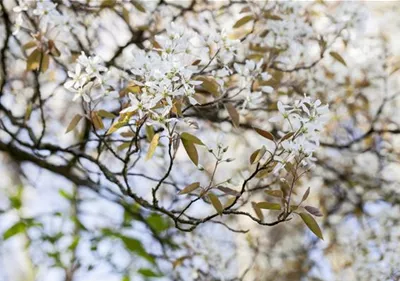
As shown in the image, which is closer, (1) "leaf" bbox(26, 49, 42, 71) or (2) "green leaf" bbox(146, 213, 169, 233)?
(1) "leaf" bbox(26, 49, 42, 71)

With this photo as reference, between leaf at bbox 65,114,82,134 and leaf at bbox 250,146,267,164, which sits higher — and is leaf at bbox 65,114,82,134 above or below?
below

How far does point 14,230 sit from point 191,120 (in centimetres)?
119

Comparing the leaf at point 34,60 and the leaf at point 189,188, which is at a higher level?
the leaf at point 189,188

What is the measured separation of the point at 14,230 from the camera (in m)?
2.19

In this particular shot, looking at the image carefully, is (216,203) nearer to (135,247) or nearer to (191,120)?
(191,120)

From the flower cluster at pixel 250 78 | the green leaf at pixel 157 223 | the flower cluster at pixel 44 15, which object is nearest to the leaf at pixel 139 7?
the flower cluster at pixel 44 15

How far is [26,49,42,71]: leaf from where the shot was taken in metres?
1.60

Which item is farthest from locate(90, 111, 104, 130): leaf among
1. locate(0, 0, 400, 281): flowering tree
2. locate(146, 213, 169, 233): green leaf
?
locate(146, 213, 169, 233): green leaf

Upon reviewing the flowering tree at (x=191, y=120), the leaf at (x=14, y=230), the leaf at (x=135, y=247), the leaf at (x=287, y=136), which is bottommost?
the leaf at (x=14, y=230)

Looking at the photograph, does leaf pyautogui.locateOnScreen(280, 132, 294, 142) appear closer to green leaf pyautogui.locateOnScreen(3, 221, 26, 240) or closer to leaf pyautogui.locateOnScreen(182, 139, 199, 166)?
leaf pyautogui.locateOnScreen(182, 139, 199, 166)

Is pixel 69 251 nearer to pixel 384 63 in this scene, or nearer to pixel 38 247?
pixel 38 247

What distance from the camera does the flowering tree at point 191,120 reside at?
127 cm

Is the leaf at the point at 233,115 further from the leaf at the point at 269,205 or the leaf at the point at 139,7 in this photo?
the leaf at the point at 139,7

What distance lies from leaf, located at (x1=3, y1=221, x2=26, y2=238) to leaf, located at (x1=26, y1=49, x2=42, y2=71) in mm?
793
